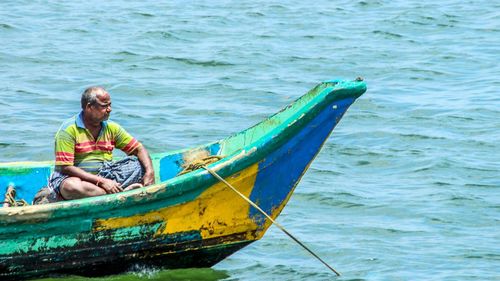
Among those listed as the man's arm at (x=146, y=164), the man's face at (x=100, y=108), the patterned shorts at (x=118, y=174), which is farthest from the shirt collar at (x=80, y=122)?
the man's arm at (x=146, y=164)

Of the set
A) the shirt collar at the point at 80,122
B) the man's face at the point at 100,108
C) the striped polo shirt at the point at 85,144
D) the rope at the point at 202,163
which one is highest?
the man's face at the point at 100,108

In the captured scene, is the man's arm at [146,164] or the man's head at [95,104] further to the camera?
the man's arm at [146,164]

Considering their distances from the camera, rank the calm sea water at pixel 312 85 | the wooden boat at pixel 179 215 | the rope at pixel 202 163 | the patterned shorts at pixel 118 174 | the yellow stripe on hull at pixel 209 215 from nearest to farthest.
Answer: the wooden boat at pixel 179 215 < the yellow stripe on hull at pixel 209 215 < the patterned shorts at pixel 118 174 < the rope at pixel 202 163 < the calm sea water at pixel 312 85

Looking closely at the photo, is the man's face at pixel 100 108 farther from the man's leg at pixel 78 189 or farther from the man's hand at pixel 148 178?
the man's hand at pixel 148 178

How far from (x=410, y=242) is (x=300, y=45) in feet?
24.3

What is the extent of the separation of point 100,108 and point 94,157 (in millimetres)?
361

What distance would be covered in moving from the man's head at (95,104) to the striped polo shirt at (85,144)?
0.11 meters

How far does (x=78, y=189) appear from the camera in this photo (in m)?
6.96

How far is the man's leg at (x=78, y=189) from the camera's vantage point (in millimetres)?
6965

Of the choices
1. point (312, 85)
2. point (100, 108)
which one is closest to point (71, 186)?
point (100, 108)

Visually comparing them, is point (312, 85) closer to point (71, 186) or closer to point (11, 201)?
point (11, 201)

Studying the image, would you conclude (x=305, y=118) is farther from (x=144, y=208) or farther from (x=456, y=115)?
(x=456, y=115)

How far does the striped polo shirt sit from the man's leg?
0.37 ft

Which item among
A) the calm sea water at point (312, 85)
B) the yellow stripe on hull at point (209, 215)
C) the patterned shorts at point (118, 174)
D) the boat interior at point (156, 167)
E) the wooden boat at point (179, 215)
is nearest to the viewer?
the wooden boat at point (179, 215)
